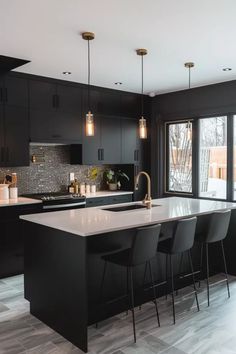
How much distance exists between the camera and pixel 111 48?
12.4 feet

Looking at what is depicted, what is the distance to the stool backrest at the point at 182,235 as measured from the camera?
10.5 feet

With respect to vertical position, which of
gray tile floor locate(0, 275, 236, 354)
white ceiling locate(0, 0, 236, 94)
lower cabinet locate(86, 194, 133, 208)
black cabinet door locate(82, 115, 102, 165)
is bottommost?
gray tile floor locate(0, 275, 236, 354)

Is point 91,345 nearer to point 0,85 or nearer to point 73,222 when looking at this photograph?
point 73,222

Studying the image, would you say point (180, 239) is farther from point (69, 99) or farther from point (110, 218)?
point (69, 99)

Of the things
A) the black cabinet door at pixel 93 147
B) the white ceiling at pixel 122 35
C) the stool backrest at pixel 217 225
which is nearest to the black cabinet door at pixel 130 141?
the black cabinet door at pixel 93 147

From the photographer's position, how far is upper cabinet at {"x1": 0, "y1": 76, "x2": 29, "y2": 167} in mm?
4633

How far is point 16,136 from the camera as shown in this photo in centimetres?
477

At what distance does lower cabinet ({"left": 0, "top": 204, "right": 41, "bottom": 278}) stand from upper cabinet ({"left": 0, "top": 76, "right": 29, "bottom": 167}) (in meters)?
0.69

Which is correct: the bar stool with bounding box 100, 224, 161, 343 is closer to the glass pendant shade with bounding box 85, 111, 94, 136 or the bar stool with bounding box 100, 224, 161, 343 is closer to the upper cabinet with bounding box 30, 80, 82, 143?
the glass pendant shade with bounding box 85, 111, 94, 136

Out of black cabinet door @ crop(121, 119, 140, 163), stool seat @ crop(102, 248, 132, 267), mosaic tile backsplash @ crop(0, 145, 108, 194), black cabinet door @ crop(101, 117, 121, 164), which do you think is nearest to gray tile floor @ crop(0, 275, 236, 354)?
stool seat @ crop(102, 248, 132, 267)

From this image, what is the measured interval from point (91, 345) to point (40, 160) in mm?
3272

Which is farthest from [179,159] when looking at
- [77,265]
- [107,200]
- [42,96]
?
[77,265]

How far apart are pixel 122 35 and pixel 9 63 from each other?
1.61 m

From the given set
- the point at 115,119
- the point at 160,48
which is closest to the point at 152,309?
the point at 160,48
